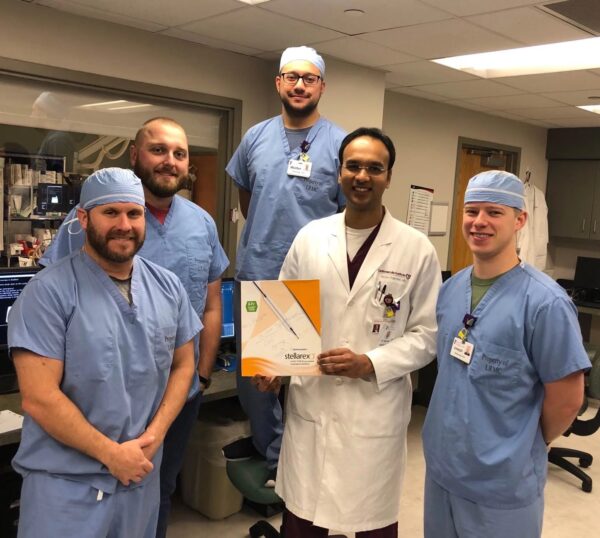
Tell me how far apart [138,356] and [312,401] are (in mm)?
563

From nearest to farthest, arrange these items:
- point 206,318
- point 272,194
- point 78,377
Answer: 1. point 78,377
2. point 206,318
3. point 272,194

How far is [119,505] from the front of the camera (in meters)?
1.49

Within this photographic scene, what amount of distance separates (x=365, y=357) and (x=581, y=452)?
8.92 feet

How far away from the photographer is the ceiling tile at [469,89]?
12.3 feet

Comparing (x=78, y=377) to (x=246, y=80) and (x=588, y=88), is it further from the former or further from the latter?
(x=588, y=88)

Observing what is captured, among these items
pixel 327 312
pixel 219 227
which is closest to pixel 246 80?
pixel 219 227

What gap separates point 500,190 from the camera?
5.34 feet

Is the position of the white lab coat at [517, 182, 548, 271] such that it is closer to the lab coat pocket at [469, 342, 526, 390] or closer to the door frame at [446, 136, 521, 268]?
the door frame at [446, 136, 521, 268]

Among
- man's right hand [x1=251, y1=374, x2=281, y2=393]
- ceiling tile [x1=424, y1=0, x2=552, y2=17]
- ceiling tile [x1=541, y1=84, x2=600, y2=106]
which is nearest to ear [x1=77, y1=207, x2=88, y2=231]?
man's right hand [x1=251, y1=374, x2=281, y2=393]

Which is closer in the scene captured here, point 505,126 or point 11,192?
point 11,192

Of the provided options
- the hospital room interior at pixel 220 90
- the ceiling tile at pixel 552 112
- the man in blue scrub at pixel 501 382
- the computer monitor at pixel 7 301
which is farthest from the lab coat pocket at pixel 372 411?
the ceiling tile at pixel 552 112

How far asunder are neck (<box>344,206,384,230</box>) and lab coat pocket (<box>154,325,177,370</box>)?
24.7 inches

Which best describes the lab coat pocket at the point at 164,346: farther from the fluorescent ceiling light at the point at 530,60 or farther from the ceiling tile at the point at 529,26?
the fluorescent ceiling light at the point at 530,60

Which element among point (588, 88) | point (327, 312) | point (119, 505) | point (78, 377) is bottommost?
point (119, 505)
